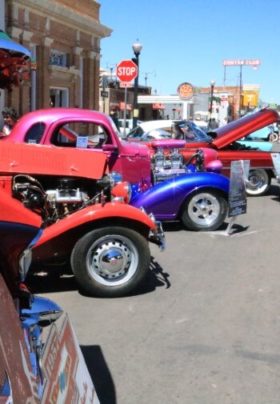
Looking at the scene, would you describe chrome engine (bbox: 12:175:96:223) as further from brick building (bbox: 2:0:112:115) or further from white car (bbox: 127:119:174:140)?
brick building (bbox: 2:0:112:115)

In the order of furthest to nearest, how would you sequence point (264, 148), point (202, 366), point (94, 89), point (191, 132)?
point (94, 89) → point (264, 148) → point (191, 132) → point (202, 366)

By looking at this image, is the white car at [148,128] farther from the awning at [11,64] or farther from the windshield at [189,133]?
the awning at [11,64]

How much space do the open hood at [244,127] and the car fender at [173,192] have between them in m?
3.50

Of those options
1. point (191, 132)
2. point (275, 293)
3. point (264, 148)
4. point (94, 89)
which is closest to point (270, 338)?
point (275, 293)

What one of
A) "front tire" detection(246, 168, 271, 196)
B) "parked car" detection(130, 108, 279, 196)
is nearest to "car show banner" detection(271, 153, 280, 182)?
"parked car" detection(130, 108, 279, 196)

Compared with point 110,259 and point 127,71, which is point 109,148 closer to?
point 110,259

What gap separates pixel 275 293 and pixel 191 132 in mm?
6971

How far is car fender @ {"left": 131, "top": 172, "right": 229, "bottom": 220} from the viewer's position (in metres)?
7.58

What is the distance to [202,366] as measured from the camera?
3.79m

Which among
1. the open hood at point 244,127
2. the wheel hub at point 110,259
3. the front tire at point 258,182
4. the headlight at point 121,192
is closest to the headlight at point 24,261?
the wheel hub at point 110,259

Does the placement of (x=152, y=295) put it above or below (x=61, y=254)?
below

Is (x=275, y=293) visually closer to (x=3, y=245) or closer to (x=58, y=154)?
(x=58, y=154)

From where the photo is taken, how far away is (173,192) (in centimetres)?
768

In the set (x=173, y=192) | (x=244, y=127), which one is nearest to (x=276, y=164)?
(x=244, y=127)
